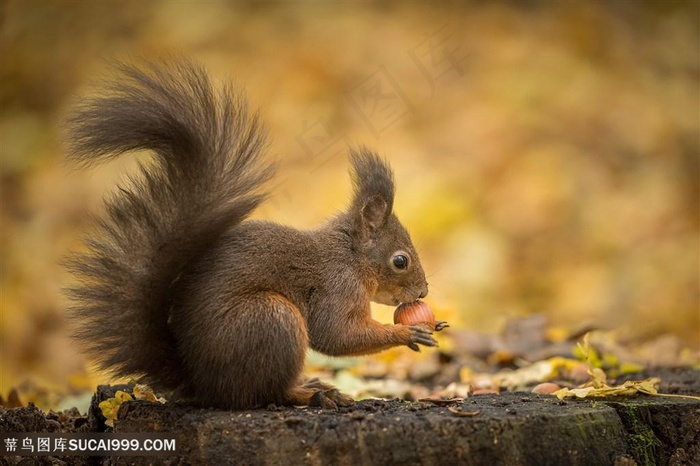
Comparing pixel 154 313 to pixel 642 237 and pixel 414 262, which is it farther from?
pixel 642 237

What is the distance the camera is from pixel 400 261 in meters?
2.67

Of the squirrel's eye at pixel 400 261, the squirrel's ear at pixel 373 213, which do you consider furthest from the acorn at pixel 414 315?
the squirrel's ear at pixel 373 213

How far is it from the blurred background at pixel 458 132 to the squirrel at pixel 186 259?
3.09 m

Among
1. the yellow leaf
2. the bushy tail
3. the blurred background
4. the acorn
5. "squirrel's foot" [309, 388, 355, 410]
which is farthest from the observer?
the blurred background

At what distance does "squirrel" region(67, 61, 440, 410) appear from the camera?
2.13 meters

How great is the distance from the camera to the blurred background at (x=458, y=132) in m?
5.84

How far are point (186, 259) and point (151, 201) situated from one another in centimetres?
17

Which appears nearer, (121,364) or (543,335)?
(121,364)

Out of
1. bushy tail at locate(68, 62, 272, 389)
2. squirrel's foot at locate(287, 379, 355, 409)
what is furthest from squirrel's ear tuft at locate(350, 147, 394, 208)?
squirrel's foot at locate(287, 379, 355, 409)

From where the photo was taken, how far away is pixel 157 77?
7.14 feet

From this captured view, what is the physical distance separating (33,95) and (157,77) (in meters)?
4.55

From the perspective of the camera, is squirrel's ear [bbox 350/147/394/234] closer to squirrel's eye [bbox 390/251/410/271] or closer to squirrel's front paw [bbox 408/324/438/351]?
squirrel's eye [bbox 390/251/410/271]

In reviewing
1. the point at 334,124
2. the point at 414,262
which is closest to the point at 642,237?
the point at 334,124

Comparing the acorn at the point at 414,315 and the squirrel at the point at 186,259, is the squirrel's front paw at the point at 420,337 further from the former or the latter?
the squirrel at the point at 186,259
